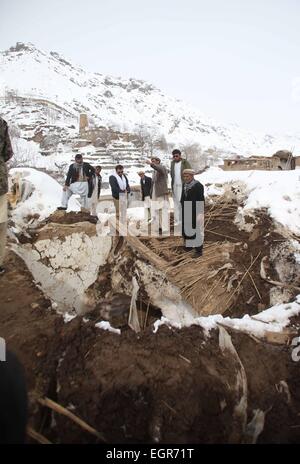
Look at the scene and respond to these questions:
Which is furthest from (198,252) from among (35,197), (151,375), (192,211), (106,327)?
(35,197)

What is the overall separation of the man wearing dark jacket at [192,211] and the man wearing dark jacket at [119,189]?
1841 mm

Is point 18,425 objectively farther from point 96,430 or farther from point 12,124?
point 12,124

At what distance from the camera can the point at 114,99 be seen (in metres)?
132

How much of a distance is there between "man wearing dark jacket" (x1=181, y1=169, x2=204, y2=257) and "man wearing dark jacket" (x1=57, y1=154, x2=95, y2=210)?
2.67 metres

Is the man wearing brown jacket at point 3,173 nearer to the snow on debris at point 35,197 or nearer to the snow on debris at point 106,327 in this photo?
the snow on debris at point 106,327

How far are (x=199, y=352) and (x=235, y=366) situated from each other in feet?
0.97

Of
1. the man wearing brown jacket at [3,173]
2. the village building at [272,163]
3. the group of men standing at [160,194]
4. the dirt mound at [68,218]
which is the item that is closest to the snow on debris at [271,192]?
the group of men standing at [160,194]

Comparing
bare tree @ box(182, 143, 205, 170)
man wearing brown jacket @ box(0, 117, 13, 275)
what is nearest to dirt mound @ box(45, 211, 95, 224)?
man wearing brown jacket @ box(0, 117, 13, 275)

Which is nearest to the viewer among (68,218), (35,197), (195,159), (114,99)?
(68,218)

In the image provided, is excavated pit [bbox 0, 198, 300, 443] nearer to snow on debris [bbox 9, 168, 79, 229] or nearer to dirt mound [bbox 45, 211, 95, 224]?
dirt mound [bbox 45, 211, 95, 224]

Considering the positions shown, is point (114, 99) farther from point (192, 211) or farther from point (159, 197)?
point (192, 211)

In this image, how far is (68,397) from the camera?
2.07 meters

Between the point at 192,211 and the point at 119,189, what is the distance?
7.03 ft

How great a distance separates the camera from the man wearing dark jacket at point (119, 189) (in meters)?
6.48
